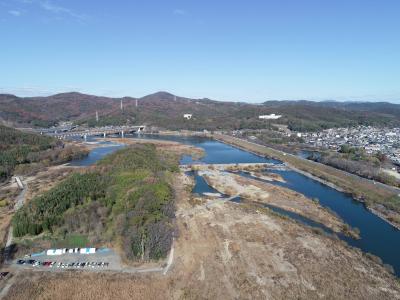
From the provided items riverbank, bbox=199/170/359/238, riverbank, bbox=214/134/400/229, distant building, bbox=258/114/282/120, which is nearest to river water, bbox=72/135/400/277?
riverbank, bbox=214/134/400/229

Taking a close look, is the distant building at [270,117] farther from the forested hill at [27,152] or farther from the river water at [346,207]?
the forested hill at [27,152]

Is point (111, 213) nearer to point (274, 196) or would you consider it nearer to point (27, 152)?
point (274, 196)

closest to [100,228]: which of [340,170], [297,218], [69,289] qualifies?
[69,289]

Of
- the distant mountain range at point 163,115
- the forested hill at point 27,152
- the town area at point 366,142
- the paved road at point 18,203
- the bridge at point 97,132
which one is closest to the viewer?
the paved road at point 18,203

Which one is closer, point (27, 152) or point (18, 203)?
point (18, 203)

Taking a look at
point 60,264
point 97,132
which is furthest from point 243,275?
point 97,132

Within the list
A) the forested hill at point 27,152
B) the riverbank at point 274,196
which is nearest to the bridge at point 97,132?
the forested hill at point 27,152

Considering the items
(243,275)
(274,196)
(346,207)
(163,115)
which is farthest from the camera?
(163,115)

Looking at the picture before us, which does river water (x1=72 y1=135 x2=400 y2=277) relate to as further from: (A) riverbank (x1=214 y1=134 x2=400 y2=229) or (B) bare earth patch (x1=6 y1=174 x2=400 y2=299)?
(B) bare earth patch (x1=6 y1=174 x2=400 y2=299)
